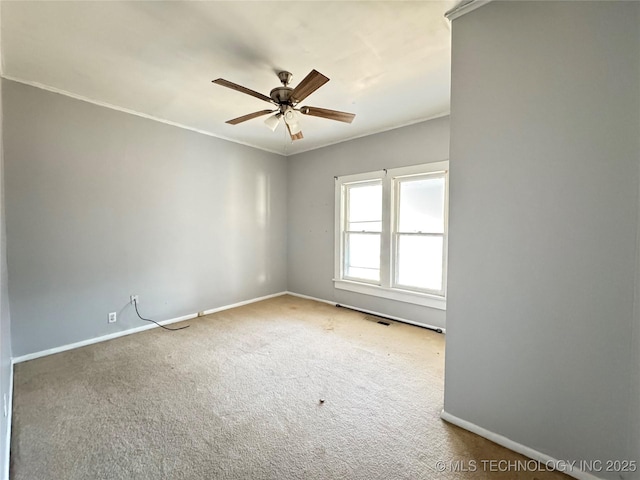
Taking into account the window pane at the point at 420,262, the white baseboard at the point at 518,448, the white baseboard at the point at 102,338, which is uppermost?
the window pane at the point at 420,262

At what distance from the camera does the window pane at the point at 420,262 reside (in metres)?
3.57

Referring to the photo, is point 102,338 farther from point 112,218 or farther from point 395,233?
point 395,233

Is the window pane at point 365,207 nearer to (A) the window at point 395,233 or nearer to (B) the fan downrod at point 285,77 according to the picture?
(A) the window at point 395,233

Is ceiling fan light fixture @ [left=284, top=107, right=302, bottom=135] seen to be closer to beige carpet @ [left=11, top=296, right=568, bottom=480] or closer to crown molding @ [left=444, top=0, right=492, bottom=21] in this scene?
crown molding @ [left=444, top=0, right=492, bottom=21]

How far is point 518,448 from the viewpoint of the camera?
5.20 ft

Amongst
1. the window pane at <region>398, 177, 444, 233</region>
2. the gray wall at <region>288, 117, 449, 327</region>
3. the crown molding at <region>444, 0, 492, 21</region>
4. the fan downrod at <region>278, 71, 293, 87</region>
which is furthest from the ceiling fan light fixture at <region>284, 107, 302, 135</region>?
the window pane at <region>398, 177, 444, 233</region>

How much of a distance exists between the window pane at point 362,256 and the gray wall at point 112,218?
66.6 inches

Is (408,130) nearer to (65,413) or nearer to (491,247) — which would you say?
(491,247)

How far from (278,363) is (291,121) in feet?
7.57

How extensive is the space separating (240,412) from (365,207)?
323 cm

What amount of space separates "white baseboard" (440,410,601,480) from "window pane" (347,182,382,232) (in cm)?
268

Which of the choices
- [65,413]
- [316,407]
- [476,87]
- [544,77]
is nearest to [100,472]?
[65,413]

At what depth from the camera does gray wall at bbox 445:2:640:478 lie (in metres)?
1.30

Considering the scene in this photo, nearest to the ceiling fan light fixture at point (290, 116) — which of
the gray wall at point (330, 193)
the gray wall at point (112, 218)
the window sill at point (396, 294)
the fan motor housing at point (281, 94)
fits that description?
the fan motor housing at point (281, 94)
